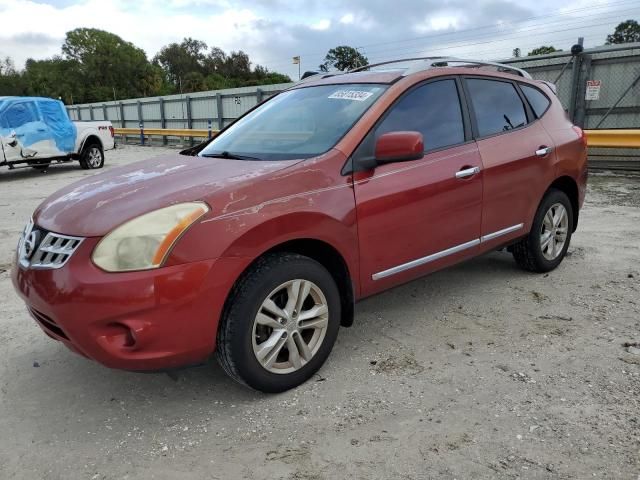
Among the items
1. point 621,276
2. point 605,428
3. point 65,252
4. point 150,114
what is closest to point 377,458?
point 605,428

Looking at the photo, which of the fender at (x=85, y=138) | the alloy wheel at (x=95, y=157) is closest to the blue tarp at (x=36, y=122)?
the fender at (x=85, y=138)

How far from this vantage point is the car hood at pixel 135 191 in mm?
2496

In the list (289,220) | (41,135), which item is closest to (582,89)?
(289,220)

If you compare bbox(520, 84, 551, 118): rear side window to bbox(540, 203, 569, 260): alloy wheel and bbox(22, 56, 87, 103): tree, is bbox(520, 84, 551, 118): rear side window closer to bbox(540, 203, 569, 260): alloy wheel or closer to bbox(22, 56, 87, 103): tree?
bbox(540, 203, 569, 260): alloy wheel

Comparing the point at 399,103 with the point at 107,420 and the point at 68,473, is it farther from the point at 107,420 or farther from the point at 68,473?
the point at 68,473

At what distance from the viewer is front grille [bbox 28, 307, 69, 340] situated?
8.27 ft

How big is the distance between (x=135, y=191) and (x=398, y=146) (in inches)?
55.8

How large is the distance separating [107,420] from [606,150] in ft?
35.2

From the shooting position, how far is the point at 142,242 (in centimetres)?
237

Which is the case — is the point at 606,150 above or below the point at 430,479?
above

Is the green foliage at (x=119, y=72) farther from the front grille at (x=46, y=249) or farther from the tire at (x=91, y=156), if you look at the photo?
the front grille at (x=46, y=249)

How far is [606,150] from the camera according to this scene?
10.6 metres

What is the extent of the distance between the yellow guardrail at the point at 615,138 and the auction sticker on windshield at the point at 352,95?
26.5 ft

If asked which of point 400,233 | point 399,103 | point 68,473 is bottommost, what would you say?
point 68,473
